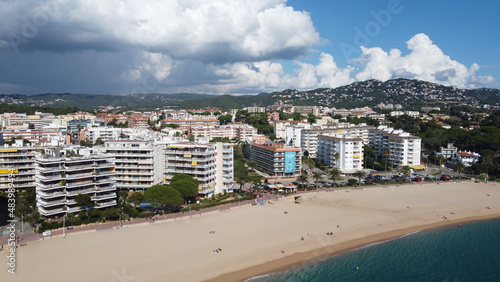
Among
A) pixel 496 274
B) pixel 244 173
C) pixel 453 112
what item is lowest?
pixel 496 274

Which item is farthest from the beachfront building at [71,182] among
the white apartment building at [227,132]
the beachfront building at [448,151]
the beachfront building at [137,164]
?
the beachfront building at [448,151]

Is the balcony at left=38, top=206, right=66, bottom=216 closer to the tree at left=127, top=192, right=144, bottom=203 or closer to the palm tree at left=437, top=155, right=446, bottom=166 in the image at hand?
the tree at left=127, top=192, right=144, bottom=203

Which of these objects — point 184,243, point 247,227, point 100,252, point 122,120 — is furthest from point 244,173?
point 122,120

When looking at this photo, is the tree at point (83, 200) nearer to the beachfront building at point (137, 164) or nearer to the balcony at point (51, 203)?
the balcony at point (51, 203)

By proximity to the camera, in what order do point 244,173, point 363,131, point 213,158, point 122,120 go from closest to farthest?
point 213,158 < point 244,173 < point 363,131 < point 122,120

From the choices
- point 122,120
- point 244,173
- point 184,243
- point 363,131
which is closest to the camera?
point 184,243

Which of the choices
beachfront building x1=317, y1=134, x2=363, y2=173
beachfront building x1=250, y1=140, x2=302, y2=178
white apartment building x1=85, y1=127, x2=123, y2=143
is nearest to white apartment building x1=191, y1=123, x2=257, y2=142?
white apartment building x1=85, y1=127, x2=123, y2=143

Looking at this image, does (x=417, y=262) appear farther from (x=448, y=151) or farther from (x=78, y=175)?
(x=448, y=151)

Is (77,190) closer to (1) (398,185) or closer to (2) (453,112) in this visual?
(1) (398,185)
